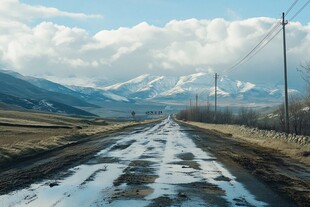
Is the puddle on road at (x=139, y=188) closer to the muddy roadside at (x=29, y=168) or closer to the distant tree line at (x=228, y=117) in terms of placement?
the muddy roadside at (x=29, y=168)

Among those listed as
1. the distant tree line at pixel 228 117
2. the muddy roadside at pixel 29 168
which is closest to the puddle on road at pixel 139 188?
the muddy roadside at pixel 29 168

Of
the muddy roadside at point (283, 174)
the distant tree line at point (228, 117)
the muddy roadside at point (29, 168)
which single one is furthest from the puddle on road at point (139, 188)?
the distant tree line at point (228, 117)

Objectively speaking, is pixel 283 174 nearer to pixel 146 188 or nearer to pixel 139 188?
pixel 146 188

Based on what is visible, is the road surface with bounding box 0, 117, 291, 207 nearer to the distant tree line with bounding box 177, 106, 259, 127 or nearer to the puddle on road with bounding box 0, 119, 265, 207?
the puddle on road with bounding box 0, 119, 265, 207

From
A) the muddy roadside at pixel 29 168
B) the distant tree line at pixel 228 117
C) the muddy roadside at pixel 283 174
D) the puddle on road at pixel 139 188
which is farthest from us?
the distant tree line at pixel 228 117

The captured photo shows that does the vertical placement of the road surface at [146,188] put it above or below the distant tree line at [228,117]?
below

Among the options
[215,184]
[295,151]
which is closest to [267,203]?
[215,184]

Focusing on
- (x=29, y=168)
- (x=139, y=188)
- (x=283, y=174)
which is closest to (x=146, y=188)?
(x=139, y=188)

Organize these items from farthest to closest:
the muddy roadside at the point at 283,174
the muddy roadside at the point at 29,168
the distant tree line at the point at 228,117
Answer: the distant tree line at the point at 228,117 → the muddy roadside at the point at 29,168 → the muddy roadside at the point at 283,174

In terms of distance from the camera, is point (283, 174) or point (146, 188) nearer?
point (146, 188)

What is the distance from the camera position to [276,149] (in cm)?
2581

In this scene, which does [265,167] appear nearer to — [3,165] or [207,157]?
[207,157]

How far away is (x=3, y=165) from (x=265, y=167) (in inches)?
372

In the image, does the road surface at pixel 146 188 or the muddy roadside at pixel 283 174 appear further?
the muddy roadside at pixel 283 174
